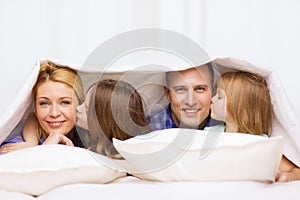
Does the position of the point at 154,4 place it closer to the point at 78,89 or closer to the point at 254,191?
the point at 78,89

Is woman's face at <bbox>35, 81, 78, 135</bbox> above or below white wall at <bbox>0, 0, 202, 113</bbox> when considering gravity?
below

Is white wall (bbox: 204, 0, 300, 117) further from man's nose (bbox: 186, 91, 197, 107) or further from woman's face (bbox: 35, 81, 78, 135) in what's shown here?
woman's face (bbox: 35, 81, 78, 135)

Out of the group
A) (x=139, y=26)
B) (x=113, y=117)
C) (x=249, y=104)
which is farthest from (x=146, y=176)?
(x=139, y=26)

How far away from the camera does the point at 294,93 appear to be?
1.45 m

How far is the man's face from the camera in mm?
1309

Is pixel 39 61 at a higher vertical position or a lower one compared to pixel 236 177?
higher

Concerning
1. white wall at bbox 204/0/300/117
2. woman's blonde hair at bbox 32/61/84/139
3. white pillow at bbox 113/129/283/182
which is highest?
white wall at bbox 204/0/300/117

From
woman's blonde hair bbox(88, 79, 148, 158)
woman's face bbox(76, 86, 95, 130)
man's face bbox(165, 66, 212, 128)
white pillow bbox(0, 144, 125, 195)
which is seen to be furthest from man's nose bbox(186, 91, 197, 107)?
white pillow bbox(0, 144, 125, 195)

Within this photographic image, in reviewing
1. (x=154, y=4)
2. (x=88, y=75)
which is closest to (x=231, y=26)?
(x=154, y=4)

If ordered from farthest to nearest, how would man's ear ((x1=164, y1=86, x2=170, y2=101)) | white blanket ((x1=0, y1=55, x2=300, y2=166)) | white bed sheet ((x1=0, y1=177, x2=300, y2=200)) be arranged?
man's ear ((x1=164, y1=86, x2=170, y2=101)) → white blanket ((x1=0, y1=55, x2=300, y2=166)) → white bed sheet ((x1=0, y1=177, x2=300, y2=200))

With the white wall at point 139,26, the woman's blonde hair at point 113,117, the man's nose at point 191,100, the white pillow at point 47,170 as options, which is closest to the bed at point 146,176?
the white pillow at point 47,170

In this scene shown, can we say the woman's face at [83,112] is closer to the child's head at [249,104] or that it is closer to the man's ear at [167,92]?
the man's ear at [167,92]

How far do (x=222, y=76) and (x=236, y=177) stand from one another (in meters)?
0.44

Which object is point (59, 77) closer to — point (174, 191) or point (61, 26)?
point (61, 26)
